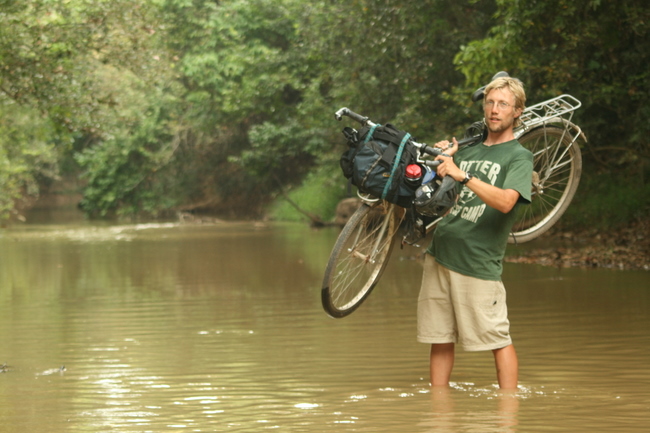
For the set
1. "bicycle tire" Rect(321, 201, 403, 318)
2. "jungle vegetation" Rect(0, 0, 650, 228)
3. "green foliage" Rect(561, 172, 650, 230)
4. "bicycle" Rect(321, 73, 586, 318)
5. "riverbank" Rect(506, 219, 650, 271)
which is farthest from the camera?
"green foliage" Rect(561, 172, 650, 230)

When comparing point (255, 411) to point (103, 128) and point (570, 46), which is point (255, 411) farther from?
point (103, 128)

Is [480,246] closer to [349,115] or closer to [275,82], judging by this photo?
[349,115]

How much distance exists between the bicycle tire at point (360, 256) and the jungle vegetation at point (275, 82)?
661cm

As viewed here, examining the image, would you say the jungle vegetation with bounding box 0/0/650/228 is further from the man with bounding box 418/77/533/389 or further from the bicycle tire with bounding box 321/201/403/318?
the man with bounding box 418/77/533/389

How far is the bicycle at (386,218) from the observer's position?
17.9ft

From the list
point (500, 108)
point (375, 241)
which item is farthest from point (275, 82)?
point (500, 108)

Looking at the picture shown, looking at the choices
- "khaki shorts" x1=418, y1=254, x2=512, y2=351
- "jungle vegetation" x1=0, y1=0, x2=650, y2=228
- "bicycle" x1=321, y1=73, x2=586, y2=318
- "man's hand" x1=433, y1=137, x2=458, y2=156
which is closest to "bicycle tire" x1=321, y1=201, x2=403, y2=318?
"bicycle" x1=321, y1=73, x2=586, y2=318

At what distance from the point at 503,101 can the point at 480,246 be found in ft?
2.55

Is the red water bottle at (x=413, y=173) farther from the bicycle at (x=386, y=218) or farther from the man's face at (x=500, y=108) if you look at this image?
the man's face at (x=500, y=108)

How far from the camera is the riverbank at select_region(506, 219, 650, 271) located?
12.5 metres

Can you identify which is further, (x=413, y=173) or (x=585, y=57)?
(x=585, y=57)

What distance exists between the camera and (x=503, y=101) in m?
4.99

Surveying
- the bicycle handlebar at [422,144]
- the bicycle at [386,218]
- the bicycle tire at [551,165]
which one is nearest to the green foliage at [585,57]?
the bicycle tire at [551,165]

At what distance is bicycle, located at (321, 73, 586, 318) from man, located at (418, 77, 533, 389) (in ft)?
0.53
